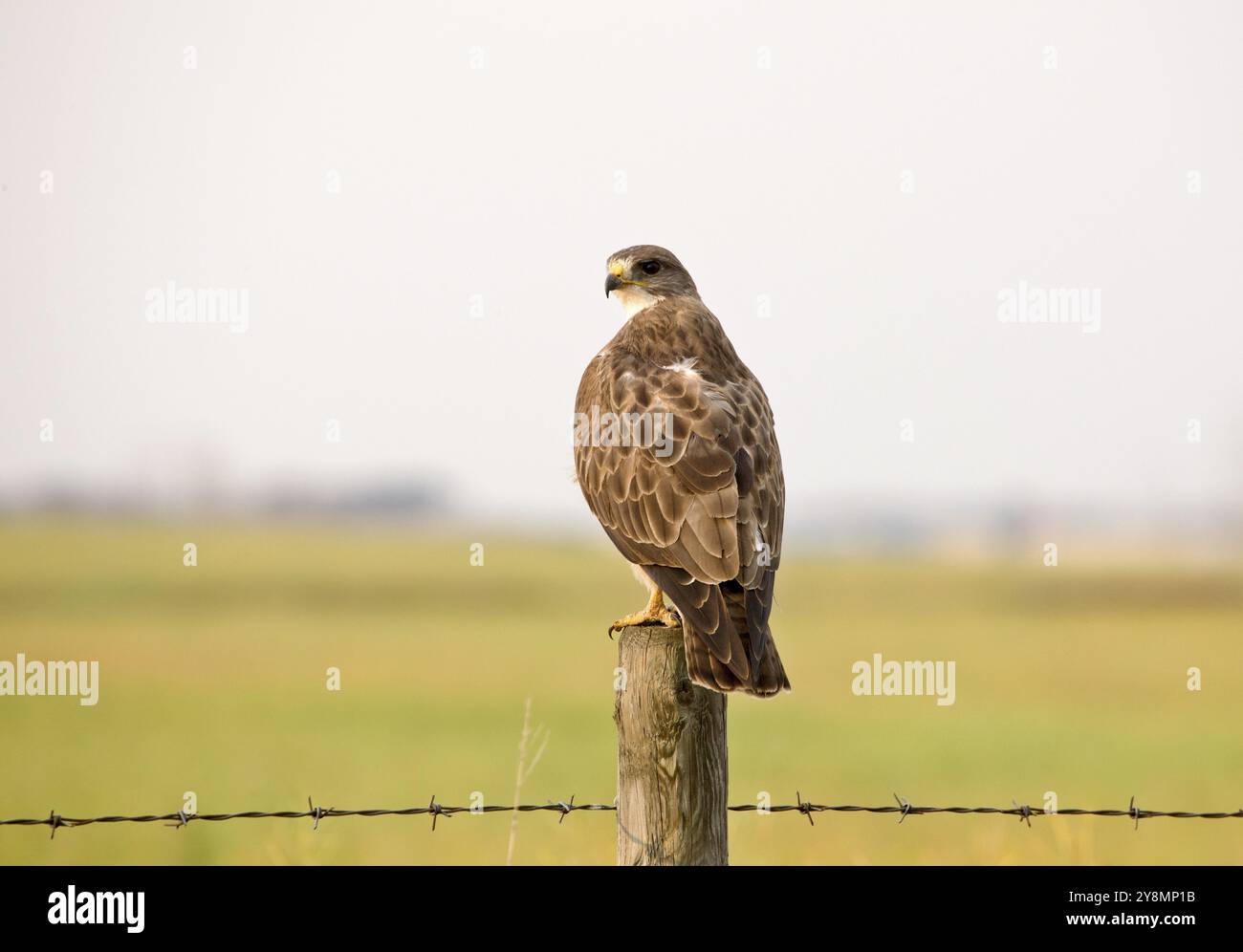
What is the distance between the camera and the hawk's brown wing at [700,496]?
515cm

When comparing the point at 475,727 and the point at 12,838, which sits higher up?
the point at 12,838

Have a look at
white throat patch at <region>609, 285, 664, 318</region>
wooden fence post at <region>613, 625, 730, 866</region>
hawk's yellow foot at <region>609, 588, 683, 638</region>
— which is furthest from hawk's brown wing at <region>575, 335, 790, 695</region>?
white throat patch at <region>609, 285, 664, 318</region>

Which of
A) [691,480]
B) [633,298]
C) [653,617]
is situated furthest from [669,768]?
[633,298]

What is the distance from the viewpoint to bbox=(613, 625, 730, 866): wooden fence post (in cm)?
418

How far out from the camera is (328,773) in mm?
25641

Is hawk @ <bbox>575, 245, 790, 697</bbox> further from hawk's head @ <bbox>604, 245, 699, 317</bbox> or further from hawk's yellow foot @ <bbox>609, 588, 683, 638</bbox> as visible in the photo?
hawk's head @ <bbox>604, 245, 699, 317</bbox>

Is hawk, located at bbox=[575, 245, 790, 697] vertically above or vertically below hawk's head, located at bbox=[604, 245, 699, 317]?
below

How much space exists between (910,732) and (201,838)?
102 ft

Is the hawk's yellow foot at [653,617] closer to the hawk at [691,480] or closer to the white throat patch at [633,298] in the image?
the hawk at [691,480]

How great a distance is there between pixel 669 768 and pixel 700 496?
1.78 metres

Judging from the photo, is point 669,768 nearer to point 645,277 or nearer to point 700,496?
point 700,496

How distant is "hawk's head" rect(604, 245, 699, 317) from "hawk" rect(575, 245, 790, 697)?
1.38 feet
